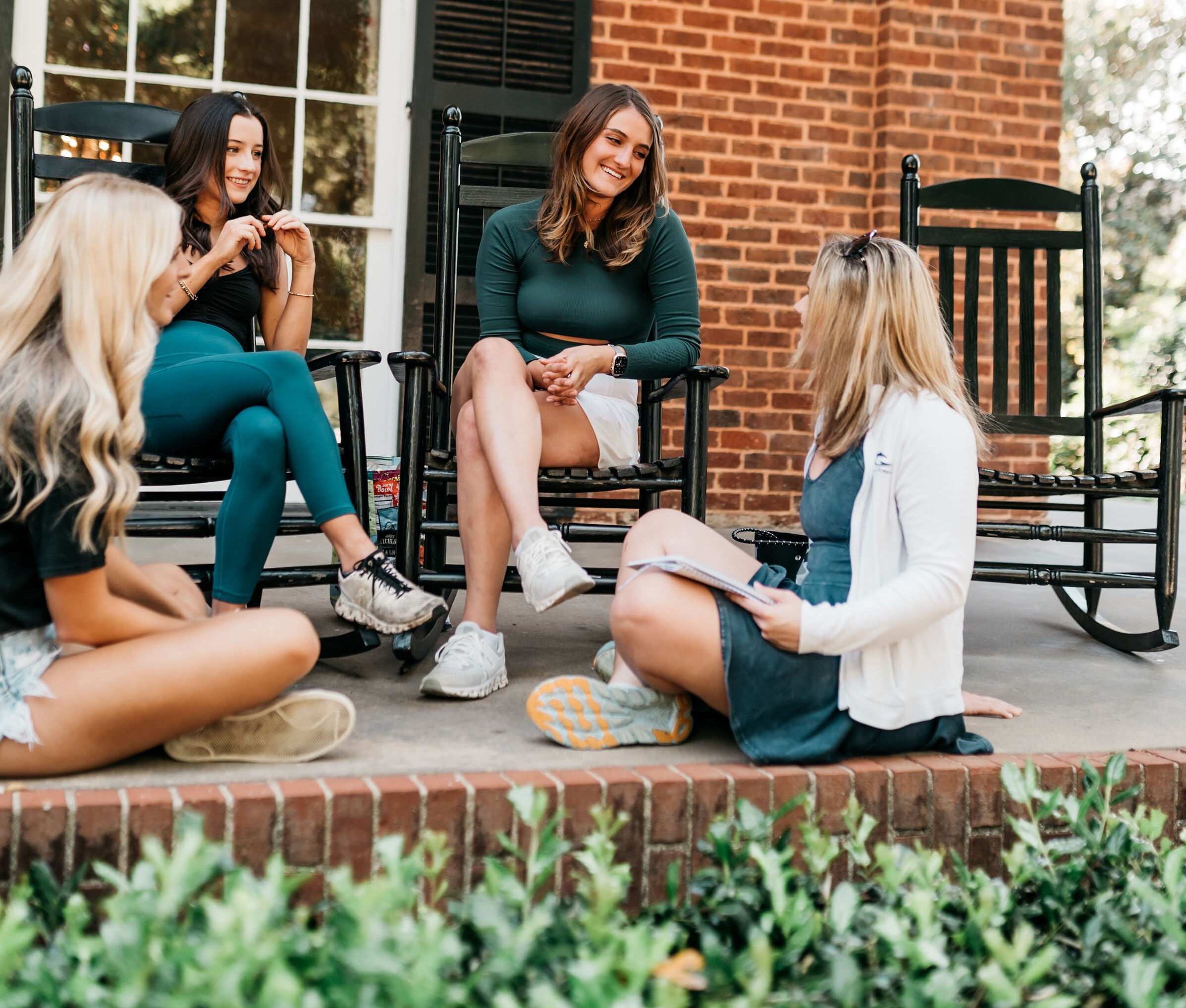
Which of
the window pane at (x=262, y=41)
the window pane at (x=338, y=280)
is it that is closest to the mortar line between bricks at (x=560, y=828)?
the window pane at (x=338, y=280)

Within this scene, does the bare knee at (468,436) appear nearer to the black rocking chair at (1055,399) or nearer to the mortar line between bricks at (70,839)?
the mortar line between bricks at (70,839)

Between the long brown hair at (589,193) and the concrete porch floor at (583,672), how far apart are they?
2.81 feet

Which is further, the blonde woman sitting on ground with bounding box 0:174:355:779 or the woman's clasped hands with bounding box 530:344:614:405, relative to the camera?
the woman's clasped hands with bounding box 530:344:614:405

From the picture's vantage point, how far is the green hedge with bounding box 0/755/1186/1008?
40.5 inches

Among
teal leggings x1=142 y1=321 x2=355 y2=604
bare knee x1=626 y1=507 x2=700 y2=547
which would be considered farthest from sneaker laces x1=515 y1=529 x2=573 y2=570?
teal leggings x1=142 y1=321 x2=355 y2=604

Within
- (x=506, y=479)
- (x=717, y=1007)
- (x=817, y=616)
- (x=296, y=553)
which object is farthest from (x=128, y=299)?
(x=296, y=553)

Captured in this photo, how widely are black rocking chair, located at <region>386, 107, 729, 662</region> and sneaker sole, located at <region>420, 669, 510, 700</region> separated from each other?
180 mm

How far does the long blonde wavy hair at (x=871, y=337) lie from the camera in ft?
5.92

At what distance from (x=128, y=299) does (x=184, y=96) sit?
9.38 feet

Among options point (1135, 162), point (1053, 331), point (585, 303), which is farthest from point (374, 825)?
point (1135, 162)

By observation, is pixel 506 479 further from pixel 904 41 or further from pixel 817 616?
pixel 904 41

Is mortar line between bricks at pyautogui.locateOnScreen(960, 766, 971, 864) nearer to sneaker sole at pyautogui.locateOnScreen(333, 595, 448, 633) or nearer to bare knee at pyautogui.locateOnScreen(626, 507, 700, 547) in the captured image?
bare knee at pyautogui.locateOnScreen(626, 507, 700, 547)

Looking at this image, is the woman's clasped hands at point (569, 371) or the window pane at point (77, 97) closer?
the woman's clasped hands at point (569, 371)

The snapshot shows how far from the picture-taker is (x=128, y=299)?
157 cm
